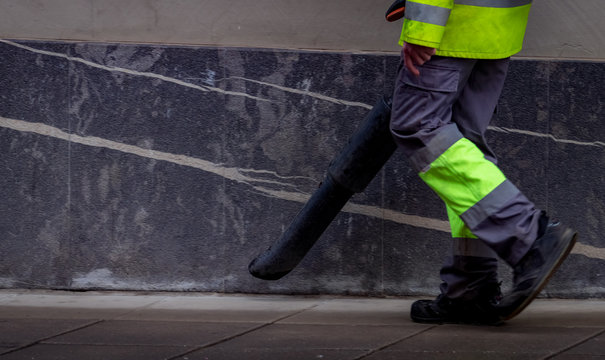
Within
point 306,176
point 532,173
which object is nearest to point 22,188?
point 306,176

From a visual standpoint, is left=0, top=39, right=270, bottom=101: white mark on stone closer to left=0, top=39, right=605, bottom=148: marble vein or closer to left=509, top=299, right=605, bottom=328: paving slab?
left=0, top=39, right=605, bottom=148: marble vein

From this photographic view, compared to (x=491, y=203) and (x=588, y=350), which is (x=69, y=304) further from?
(x=588, y=350)

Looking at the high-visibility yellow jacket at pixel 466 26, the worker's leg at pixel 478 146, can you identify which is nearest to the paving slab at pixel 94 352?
the worker's leg at pixel 478 146

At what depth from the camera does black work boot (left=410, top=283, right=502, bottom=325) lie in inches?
148

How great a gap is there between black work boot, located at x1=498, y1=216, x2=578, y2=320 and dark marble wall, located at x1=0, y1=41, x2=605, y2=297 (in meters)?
1.11

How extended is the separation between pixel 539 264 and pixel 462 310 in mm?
628

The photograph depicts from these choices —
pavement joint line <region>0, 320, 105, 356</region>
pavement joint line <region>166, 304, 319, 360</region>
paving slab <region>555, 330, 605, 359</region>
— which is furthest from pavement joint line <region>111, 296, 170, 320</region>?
paving slab <region>555, 330, 605, 359</region>

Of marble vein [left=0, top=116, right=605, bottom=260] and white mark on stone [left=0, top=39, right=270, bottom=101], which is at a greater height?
white mark on stone [left=0, top=39, right=270, bottom=101]

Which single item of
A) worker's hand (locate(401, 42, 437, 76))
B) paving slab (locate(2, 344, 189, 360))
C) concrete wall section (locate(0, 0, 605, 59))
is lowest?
paving slab (locate(2, 344, 189, 360))

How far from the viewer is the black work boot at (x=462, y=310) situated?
3.75m

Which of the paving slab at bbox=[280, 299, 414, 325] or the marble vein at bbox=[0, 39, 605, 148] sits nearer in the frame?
the paving slab at bbox=[280, 299, 414, 325]

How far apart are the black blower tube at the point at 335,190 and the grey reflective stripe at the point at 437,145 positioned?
350 millimetres

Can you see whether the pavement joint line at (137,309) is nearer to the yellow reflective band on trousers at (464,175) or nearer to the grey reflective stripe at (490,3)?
the yellow reflective band on trousers at (464,175)

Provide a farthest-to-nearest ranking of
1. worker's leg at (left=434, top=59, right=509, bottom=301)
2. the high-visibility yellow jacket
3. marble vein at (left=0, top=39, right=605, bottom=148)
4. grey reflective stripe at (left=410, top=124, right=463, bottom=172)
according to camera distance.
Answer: marble vein at (left=0, top=39, right=605, bottom=148) → worker's leg at (left=434, top=59, right=509, bottom=301) → grey reflective stripe at (left=410, top=124, right=463, bottom=172) → the high-visibility yellow jacket
